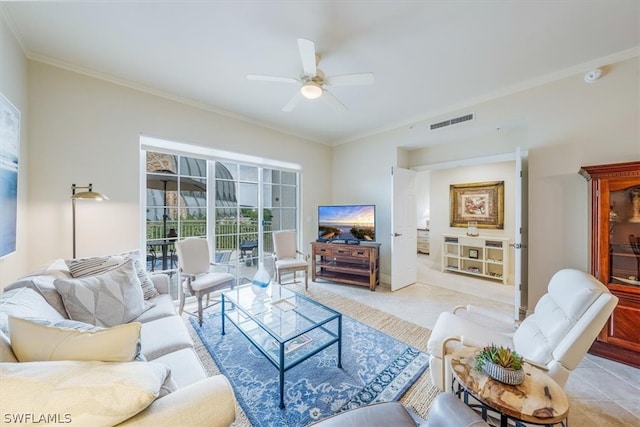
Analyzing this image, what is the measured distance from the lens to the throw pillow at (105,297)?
4.97 ft

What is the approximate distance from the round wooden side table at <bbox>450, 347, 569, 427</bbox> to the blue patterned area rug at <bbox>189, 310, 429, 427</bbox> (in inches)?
28.1

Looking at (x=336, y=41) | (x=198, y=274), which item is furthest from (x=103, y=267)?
(x=336, y=41)

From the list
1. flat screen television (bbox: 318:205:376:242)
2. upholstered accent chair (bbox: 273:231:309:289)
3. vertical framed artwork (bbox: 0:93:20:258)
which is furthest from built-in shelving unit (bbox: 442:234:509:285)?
vertical framed artwork (bbox: 0:93:20:258)

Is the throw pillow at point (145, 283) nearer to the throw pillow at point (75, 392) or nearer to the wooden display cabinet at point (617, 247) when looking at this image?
the throw pillow at point (75, 392)

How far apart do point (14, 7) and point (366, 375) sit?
12.4 feet

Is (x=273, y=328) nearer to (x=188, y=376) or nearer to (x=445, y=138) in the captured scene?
(x=188, y=376)

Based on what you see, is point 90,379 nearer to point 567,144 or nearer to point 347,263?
point 347,263

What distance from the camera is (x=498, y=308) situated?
3232 mm

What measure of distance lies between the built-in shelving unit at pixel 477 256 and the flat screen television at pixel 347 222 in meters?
2.30

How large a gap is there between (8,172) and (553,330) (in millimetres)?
3812

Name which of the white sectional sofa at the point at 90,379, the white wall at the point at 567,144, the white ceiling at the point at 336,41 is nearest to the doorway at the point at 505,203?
the white wall at the point at 567,144

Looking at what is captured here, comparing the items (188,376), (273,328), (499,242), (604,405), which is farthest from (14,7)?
(499,242)

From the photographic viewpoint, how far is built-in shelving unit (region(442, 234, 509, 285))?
448cm

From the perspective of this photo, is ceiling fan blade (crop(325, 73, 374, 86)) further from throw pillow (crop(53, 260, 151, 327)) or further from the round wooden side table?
throw pillow (crop(53, 260, 151, 327))
